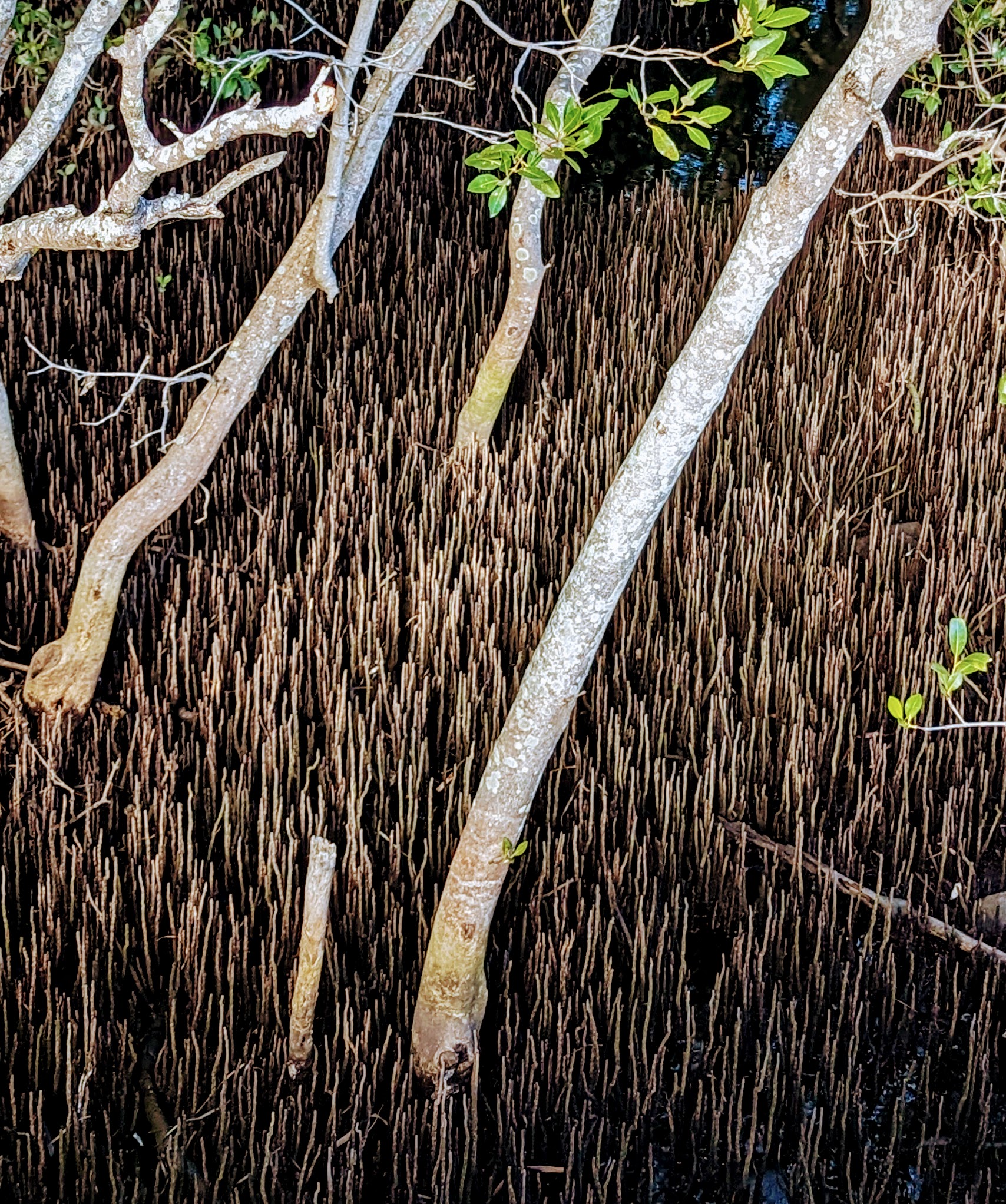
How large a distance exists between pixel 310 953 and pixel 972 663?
3.34 feet

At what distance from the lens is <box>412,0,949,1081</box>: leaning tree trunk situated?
138cm

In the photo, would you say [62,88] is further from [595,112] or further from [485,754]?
[485,754]

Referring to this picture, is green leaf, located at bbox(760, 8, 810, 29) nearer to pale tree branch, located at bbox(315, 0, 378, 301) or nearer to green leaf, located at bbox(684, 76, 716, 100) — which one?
green leaf, located at bbox(684, 76, 716, 100)

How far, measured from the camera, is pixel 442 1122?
1712 millimetres

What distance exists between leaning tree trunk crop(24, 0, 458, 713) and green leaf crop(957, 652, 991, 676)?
135 centimetres

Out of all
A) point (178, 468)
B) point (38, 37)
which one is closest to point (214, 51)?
point (38, 37)

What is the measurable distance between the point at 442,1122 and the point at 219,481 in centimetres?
166

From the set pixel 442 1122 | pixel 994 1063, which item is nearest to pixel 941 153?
pixel 994 1063

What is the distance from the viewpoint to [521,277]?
283cm

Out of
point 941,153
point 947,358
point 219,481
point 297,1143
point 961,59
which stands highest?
point 961,59

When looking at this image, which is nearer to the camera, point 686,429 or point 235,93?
point 686,429

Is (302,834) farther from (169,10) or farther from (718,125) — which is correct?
(718,125)

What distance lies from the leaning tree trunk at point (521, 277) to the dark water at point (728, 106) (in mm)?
1474

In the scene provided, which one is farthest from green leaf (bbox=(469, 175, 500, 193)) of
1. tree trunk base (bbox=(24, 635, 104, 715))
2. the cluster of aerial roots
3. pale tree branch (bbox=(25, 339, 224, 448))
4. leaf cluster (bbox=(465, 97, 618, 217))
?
tree trunk base (bbox=(24, 635, 104, 715))
